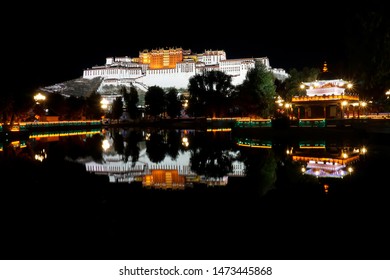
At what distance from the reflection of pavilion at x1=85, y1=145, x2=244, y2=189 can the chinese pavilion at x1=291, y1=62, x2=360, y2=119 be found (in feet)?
84.5

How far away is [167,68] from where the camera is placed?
144 metres

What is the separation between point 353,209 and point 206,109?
216 feet

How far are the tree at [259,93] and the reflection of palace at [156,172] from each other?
38886mm

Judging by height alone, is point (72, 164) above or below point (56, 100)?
below

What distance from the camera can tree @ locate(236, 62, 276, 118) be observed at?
180 ft

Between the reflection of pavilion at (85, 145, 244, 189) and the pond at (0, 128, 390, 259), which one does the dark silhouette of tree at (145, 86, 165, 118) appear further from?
the pond at (0, 128, 390, 259)

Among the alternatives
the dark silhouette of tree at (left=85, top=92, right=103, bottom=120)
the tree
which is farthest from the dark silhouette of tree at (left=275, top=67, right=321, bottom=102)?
the dark silhouette of tree at (left=85, top=92, right=103, bottom=120)

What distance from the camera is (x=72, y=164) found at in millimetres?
15969

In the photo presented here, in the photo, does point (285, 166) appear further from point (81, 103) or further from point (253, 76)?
point (81, 103)

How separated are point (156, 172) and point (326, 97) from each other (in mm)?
29666

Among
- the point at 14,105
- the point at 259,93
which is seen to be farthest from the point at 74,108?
the point at 259,93

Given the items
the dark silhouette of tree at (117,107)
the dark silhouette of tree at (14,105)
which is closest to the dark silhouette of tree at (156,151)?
the dark silhouette of tree at (14,105)

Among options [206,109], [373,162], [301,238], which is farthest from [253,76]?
[301,238]

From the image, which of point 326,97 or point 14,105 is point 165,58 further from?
point 326,97
